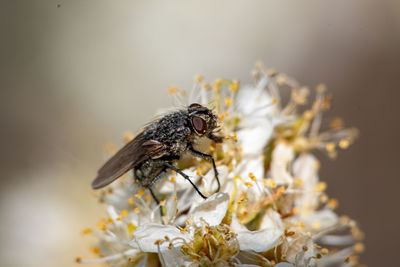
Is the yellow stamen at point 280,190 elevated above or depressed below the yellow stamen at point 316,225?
above

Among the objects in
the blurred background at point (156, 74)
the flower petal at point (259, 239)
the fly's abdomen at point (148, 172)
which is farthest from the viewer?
the blurred background at point (156, 74)

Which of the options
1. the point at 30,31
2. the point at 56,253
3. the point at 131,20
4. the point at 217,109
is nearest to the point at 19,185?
the point at 56,253

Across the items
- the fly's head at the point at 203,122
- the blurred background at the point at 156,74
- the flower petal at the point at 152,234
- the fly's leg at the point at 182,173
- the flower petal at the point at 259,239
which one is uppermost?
the blurred background at the point at 156,74

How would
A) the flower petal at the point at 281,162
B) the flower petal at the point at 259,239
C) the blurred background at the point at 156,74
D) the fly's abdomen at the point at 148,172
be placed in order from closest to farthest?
1. the flower petal at the point at 259,239
2. the fly's abdomen at the point at 148,172
3. the flower petal at the point at 281,162
4. the blurred background at the point at 156,74

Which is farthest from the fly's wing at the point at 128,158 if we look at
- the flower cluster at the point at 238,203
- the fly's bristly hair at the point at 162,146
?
the flower cluster at the point at 238,203

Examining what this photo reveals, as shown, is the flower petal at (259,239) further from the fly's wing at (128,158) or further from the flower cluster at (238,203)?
the fly's wing at (128,158)

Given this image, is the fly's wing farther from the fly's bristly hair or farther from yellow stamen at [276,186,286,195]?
yellow stamen at [276,186,286,195]

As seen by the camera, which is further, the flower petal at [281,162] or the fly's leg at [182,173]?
the flower petal at [281,162]

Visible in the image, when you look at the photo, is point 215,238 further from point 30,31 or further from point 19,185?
point 30,31
